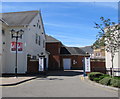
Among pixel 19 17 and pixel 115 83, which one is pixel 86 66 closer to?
pixel 115 83

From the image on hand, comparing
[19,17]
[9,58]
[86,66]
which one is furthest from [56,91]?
[19,17]

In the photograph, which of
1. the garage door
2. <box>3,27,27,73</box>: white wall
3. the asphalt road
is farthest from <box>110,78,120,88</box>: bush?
the garage door

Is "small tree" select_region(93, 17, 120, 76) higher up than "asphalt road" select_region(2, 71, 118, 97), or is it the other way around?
"small tree" select_region(93, 17, 120, 76)

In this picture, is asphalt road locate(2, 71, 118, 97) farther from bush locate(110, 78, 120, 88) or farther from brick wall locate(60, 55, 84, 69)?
brick wall locate(60, 55, 84, 69)

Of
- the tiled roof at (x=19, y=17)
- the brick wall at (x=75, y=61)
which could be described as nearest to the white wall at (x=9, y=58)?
the tiled roof at (x=19, y=17)

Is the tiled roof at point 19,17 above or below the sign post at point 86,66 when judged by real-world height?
above

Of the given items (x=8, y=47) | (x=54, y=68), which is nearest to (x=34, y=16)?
(x=8, y=47)

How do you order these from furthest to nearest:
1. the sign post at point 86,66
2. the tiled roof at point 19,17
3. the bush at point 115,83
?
the tiled roof at point 19,17 < the sign post at point 86,66 < the bush at point 115,83

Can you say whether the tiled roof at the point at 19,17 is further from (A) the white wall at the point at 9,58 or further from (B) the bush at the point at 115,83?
(B) the bush at the point at 115,83

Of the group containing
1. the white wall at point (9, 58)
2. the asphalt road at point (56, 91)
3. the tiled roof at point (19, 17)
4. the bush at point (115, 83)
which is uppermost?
the tiled roof at point (19, 17)

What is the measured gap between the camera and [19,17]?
72.7 feet

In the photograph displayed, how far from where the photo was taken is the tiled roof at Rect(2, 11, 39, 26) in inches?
792

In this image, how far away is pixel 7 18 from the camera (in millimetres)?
22391

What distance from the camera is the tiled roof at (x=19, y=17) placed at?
20.1 meters
